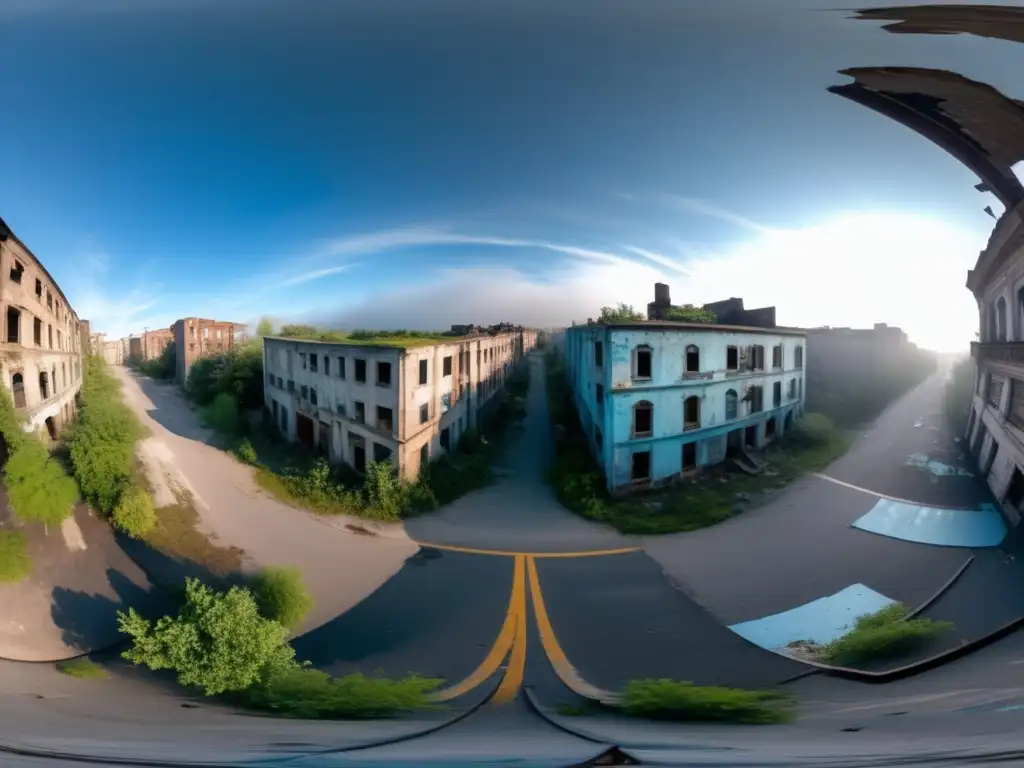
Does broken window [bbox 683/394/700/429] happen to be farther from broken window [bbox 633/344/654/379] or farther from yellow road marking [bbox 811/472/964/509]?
yellow road marking [bbox 811/472/964/509]

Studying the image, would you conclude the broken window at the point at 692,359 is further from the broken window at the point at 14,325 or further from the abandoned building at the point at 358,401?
the broken window at the point at 14,325

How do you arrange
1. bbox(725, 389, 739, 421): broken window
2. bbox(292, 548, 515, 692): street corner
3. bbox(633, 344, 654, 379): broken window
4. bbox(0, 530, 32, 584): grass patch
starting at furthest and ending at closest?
bbox(725, 389, 739, 421): broken window, bbox(633, 344, 654, 379): broken window, bbox(0, 530, 32, 584): grass patch, bbox(292, 548, 515, 692): street corner

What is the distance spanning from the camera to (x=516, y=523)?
1.36 meters

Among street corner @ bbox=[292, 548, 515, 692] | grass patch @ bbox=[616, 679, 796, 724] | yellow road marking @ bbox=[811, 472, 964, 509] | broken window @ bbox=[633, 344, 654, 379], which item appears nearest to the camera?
grass patch @ bbox=[616, 679, 796, 724]

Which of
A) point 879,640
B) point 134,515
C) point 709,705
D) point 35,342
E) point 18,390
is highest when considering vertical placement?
point 35,342

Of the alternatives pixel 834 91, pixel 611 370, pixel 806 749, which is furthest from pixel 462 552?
pixel 834 91

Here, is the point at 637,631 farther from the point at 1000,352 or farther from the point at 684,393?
the point at 1000,352

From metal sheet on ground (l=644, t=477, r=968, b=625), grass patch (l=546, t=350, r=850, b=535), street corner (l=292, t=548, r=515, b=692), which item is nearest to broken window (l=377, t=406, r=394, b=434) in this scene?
street corner (l=292, t=548, r=515, b=692)

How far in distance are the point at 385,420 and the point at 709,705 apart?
3.92 ft

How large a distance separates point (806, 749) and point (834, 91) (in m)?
1.84

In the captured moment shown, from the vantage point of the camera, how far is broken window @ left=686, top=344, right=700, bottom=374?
137 centimetres

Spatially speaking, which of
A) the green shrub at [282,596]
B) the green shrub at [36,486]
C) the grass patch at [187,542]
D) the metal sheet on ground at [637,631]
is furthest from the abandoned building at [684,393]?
the green shrub at [36,486]

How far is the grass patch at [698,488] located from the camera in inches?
53.3

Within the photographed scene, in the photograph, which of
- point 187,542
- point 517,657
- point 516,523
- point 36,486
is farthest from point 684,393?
point 36,486
